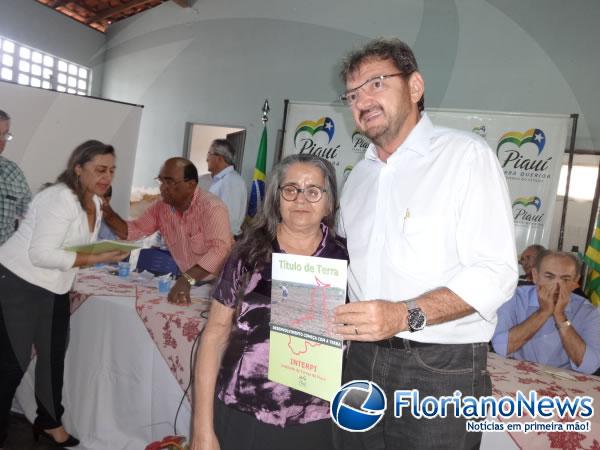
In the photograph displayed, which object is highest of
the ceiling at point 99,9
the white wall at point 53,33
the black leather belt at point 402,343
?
the ceiling at point 99,9

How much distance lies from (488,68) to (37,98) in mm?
5530

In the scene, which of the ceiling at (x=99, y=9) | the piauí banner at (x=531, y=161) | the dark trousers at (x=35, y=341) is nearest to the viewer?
the dark trousers at (x=35, y=341)

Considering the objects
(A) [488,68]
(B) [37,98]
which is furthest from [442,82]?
(B) [37,98]

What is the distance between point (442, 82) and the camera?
20.0ft

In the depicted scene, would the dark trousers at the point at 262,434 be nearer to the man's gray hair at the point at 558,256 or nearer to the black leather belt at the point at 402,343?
the black leather belt at the point at 402,343

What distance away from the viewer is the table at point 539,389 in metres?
1.69

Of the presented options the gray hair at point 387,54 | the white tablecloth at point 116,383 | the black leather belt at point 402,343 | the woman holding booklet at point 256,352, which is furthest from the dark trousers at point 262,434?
the gray hair at point 387,54

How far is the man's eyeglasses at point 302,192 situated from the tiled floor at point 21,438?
2351 mm

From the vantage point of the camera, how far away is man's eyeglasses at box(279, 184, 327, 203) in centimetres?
138

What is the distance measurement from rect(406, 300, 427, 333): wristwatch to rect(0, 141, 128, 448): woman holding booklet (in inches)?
75.7

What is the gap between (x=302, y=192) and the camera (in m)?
1.38

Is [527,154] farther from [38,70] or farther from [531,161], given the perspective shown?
[38,70]

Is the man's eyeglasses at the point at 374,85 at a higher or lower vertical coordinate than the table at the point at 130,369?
higher

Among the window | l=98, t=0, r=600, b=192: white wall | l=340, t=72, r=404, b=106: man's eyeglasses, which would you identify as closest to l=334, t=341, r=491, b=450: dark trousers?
l=340, t=72, r=404, b=106: man's eyeglasses
